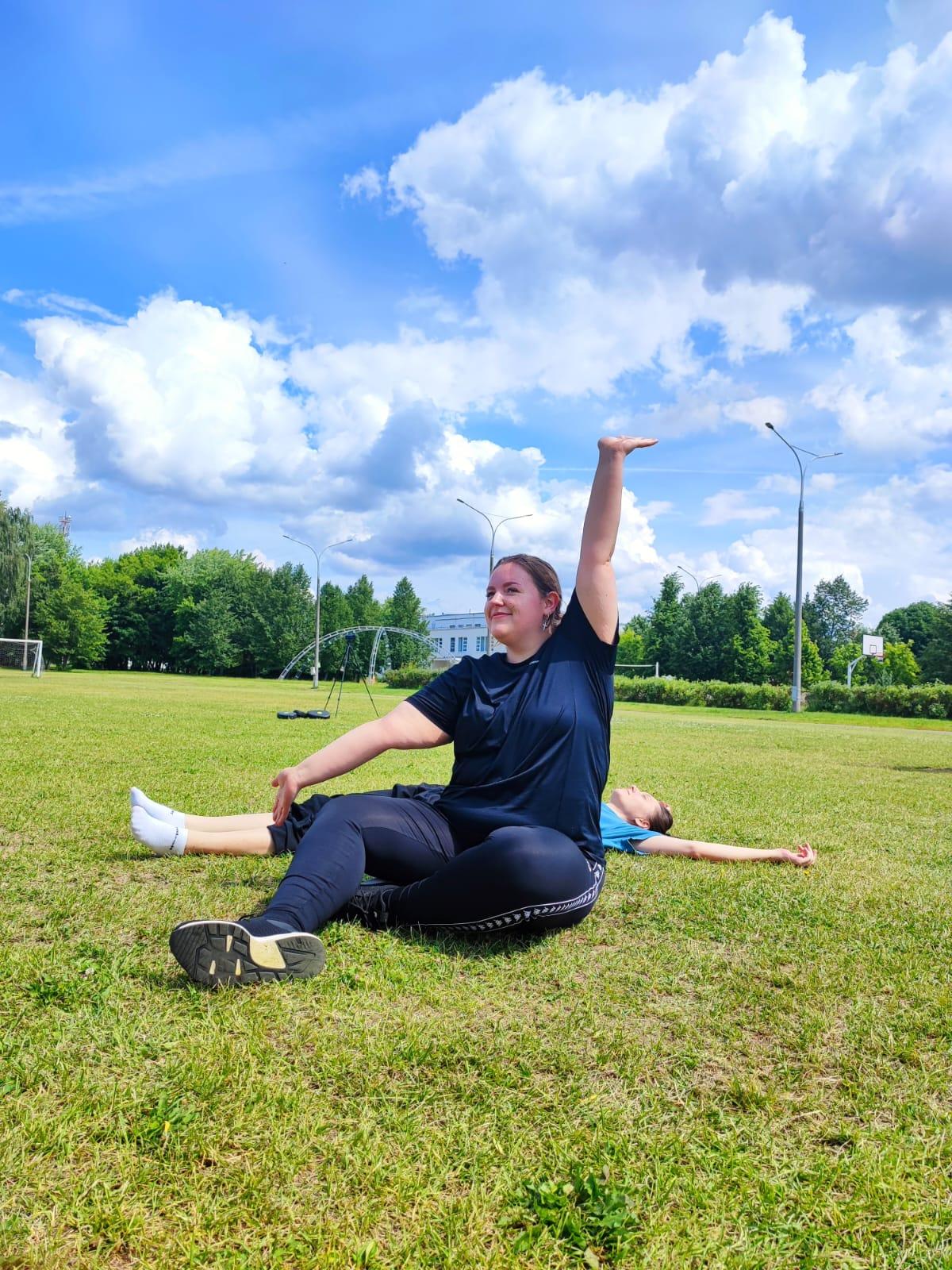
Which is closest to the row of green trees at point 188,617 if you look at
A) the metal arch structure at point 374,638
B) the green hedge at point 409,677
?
the metal arch structure at point 374,638

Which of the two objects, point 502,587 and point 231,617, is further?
point 231,617

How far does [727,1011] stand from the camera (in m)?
2.93

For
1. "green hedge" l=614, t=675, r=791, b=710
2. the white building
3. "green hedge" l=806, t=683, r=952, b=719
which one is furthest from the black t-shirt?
the white building

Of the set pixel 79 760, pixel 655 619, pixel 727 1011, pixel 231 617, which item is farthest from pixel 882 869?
pixel 231 617

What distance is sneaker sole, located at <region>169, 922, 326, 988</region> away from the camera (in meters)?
2.83

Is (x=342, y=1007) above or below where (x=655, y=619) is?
below

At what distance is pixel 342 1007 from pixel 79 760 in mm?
7598

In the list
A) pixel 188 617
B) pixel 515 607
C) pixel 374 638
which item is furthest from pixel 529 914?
pixel 188 617

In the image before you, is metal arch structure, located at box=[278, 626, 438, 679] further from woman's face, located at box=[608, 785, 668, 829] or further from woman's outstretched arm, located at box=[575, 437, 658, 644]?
woman's outstretched arm, located at box=[575, 437, 658, 644]

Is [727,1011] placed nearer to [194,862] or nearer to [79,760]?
[194,862]

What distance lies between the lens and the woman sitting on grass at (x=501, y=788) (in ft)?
10.6

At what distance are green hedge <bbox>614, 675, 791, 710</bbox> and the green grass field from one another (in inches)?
1519

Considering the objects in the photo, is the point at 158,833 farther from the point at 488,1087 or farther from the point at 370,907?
the point at 488,1087

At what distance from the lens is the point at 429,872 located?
3.68 metres
